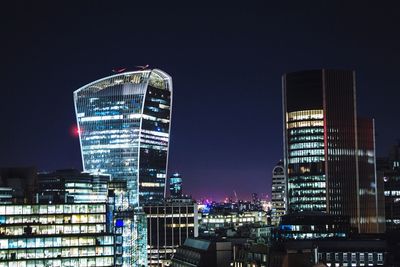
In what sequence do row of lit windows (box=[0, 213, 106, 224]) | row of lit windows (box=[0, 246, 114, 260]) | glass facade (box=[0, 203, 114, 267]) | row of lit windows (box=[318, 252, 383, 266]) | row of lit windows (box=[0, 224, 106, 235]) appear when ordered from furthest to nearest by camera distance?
row of lit windows (box=[318, 252, 383, 266]) → row of lit windows (box=[0, 213, 106, 224]) → row of lit windows (box=[0, 224, 106, 235]) → glass facade (box=[0, 203, 114, 267]) → row of lit windows (box=[0, 246, 114, 260])

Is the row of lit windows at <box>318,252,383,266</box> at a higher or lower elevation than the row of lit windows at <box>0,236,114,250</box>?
lower

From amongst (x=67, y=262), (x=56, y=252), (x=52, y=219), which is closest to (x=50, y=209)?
(x=52, y=219)

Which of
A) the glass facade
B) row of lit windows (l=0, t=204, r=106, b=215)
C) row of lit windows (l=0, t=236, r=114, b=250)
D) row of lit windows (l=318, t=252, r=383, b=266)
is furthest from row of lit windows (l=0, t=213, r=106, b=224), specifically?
row of lit windows (l=318, t=252, r=383, b=266)

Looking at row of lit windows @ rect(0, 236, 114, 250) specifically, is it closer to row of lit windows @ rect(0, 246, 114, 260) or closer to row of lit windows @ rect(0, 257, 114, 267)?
row of lit windows @ rect(0, 246, 114, 260)

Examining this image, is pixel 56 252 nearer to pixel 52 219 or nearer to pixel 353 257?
pixel 52 219

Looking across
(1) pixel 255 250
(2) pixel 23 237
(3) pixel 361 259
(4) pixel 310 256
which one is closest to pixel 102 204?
(2) pixel 23 237

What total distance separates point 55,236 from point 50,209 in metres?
7.00

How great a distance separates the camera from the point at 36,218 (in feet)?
549

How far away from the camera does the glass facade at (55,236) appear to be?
162625 millimetres

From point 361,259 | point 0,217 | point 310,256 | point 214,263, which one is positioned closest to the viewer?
point 310,256

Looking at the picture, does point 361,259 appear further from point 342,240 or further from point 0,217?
point 0,217

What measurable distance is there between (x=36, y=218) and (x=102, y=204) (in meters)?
14.6

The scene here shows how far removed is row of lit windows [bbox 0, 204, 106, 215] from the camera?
167250 mm

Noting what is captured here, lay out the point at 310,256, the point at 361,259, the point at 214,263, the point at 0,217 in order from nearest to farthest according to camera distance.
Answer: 1. the point at 310,256
2. the point at 0,217
3. the point at 361,259
4. the point at 214,263
